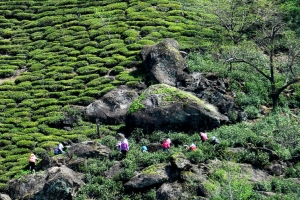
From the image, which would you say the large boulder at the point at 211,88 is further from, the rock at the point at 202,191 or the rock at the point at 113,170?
the rock at the point at 202,191

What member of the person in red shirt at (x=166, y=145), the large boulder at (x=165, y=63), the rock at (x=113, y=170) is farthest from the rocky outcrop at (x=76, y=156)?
the large boulder at (x=165, y=63)

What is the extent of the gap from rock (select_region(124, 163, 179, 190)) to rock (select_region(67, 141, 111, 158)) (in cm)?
366

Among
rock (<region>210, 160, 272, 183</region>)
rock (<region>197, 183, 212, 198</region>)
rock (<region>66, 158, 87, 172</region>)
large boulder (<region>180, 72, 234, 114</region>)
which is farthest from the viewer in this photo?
large boulder (<region>180, 72, 234, 114</region>)

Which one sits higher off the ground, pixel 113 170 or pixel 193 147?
pixel 193 147

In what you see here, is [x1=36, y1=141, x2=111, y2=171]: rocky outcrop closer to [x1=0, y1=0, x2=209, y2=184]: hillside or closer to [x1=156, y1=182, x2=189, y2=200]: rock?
[x1=0, y1=0, x2=209, y2=184]: hillside

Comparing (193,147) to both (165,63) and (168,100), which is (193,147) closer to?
(168,100)

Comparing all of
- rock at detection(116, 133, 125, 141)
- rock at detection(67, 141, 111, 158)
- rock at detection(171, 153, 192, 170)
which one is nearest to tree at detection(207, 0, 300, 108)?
rock at detection(116, 133, 125, 141)

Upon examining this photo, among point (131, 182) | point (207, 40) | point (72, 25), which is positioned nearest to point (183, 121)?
point (131, 182)

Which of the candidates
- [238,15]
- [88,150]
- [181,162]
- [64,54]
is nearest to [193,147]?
[181,162]

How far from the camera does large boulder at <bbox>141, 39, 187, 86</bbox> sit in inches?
1534

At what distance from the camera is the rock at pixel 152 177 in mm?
27234

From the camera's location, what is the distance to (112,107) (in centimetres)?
3791

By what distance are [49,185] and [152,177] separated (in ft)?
17.2

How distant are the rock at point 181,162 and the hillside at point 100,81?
1.44ft
